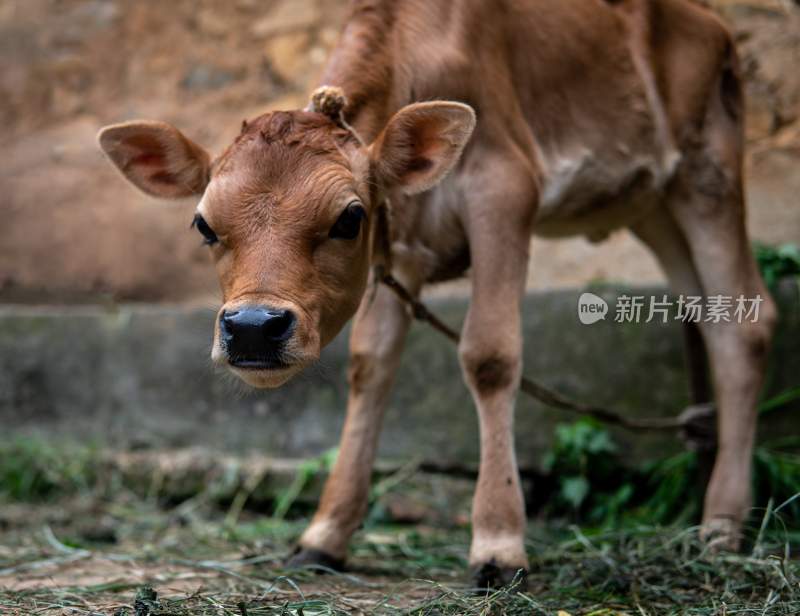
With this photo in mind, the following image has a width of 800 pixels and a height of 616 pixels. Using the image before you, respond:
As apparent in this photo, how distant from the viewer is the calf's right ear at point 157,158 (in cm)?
329

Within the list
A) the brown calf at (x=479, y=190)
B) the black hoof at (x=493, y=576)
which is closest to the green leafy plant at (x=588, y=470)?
the brown calf at (x=479, y=190)

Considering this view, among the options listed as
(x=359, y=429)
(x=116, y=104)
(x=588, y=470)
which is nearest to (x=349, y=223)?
(x=359, y=429)

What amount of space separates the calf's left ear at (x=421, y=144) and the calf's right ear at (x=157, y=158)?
57cm

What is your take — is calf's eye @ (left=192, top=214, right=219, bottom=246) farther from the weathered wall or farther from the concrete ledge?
the weathered wall

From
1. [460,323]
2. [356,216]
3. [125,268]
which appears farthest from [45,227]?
[356,216]

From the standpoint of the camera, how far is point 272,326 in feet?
8.84

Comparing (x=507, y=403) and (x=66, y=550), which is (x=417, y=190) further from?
(x=66, y=550)

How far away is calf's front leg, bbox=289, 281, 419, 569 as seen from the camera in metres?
3.62

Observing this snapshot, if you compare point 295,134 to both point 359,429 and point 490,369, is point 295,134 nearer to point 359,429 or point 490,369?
point 490,369

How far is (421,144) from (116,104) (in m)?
4.55

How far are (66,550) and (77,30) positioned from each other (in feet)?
15.1

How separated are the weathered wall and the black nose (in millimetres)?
3861

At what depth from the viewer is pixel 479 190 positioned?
11.3 ft

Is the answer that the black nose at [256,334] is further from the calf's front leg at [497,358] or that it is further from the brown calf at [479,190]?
the calf's front leg at [497,358]
